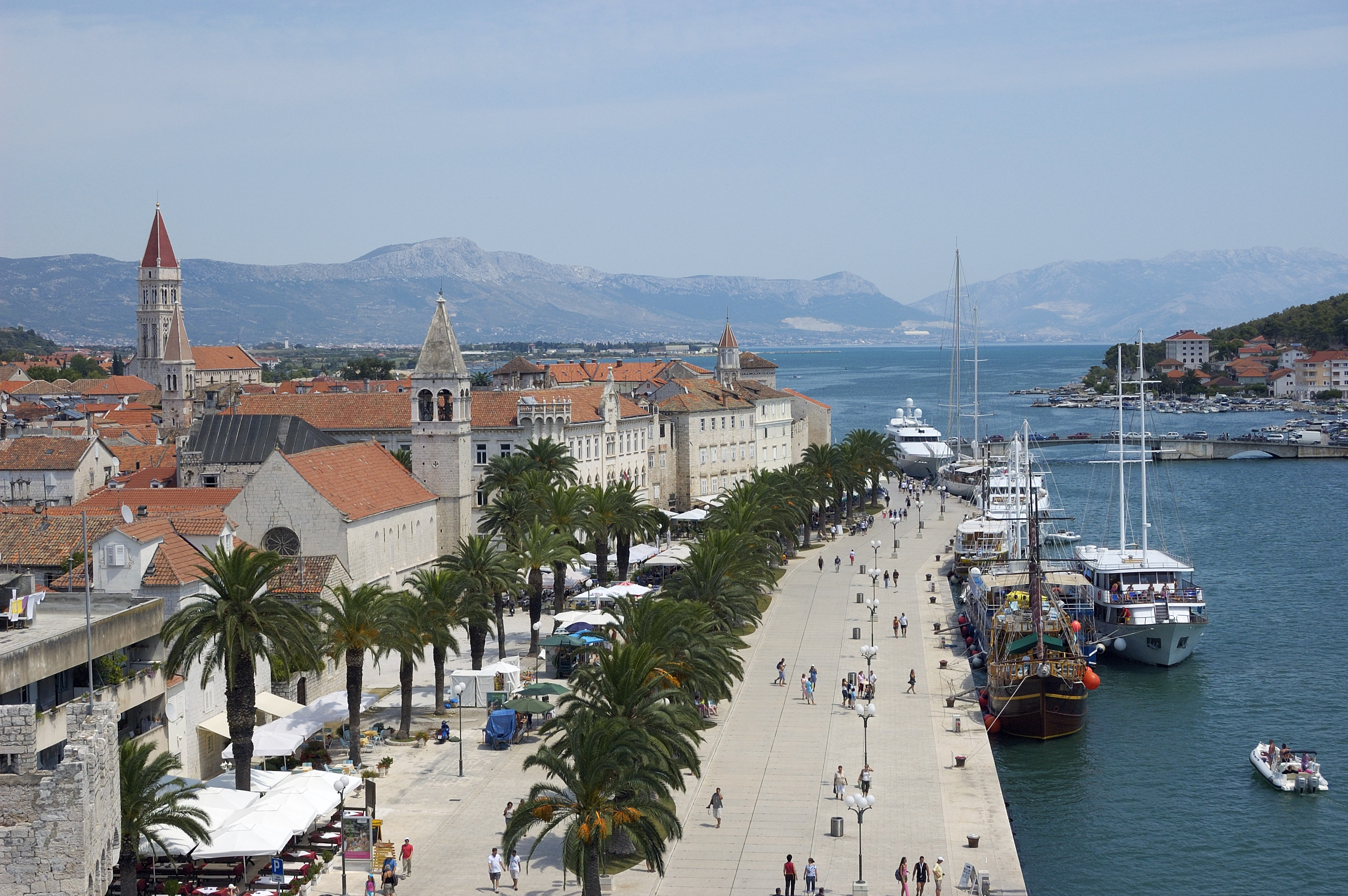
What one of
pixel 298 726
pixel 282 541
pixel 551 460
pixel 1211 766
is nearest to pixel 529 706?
pixel 298 726

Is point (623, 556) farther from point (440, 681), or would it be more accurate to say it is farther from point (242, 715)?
point (242, 715)

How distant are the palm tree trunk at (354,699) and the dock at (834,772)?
9823 mm

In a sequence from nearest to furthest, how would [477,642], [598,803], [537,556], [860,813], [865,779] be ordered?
1. [598,803]
2. [860,813]
3. [865,779]
4. [477,642]
5. [537,556]

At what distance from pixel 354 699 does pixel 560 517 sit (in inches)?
882

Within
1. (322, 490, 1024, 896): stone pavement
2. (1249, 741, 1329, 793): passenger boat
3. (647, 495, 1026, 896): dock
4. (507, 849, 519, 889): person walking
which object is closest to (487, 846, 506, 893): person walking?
(507, 849, 519, 889): person walking

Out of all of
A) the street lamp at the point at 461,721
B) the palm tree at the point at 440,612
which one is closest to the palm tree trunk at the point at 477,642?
the palm tree at the point at 440,612

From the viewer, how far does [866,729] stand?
43.7 m

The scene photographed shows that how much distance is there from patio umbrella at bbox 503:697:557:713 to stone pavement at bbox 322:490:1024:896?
1242mm

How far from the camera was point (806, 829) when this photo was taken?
122 feet

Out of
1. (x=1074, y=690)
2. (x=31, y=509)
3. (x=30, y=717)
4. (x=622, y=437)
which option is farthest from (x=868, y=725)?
(x=622, y=437)

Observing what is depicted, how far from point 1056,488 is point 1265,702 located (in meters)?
70.3

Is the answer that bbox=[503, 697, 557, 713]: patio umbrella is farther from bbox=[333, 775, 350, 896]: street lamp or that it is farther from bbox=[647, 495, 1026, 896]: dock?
bbox=[333, 775, 350, 896]: street lamp

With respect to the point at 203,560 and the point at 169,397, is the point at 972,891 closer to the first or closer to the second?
the point at 203,560

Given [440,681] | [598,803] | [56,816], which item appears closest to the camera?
[56,816]
